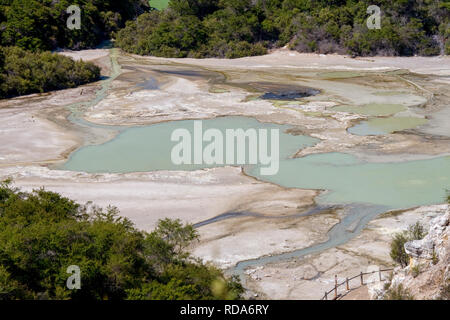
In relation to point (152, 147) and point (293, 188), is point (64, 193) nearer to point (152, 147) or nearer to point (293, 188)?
point (152, 147)

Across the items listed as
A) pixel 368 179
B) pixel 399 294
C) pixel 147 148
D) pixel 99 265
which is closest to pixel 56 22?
pixel 147 148

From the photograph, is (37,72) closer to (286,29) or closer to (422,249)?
(286,29)

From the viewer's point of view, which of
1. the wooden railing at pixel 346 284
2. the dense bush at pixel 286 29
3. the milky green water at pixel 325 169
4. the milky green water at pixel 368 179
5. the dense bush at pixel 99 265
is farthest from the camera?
the dense bush at pixel 286 29

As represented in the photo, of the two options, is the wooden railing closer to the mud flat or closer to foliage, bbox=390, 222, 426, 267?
the mud flat

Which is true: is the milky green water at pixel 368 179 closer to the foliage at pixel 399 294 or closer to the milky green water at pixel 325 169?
the milky green water at pixel 325 169

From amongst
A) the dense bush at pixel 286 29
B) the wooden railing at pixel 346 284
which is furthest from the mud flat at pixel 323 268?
the dense bush at pixel 286 29
